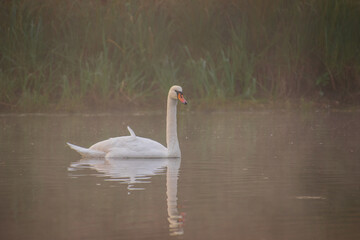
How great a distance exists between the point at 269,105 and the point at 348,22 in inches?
102

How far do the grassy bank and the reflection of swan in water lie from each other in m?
6.77

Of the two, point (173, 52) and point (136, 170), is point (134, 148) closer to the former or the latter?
point (136, 170)

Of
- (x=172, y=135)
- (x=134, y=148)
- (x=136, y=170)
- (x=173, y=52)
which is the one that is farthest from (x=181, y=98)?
(x=173, y=52)

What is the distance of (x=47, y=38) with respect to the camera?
17422mm

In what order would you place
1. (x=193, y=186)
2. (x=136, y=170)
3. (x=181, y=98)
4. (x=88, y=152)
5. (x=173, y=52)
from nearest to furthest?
1. (x=193, y=186)
2. (x=136, y=170)
3. (x=88, y=152)
4. (x=181, y=98)
5. (x=173, y=52)

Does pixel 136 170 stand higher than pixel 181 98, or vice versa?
pixel 181 98

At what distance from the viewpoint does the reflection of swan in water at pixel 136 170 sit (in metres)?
7.32

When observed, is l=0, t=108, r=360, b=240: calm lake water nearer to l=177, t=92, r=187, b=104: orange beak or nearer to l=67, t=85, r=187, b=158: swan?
l=67, t=85, r=187, b=158: swan

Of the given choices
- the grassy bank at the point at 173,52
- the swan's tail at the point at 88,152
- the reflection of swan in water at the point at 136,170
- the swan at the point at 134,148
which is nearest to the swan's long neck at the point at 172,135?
the swan at the point at 134,148

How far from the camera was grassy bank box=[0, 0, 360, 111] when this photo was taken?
16516 millimetres

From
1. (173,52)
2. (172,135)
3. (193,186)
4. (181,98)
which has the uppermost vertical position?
(173,52)

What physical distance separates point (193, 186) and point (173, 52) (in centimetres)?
1037

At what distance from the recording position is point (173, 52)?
17.6 metres

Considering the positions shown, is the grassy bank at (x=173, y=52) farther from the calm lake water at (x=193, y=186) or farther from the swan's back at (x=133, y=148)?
the swan's back at (x=133, y=148)
